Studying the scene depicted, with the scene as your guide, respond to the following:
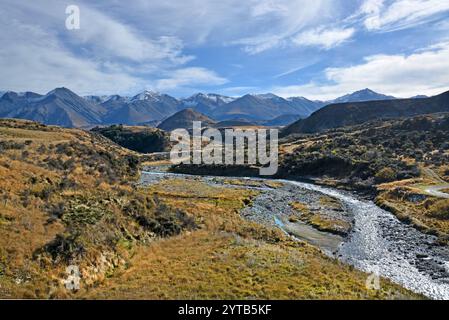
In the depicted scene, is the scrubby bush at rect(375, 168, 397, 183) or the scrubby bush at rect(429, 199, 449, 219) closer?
the scrubby bush at rect(429, 199, 449, 219)

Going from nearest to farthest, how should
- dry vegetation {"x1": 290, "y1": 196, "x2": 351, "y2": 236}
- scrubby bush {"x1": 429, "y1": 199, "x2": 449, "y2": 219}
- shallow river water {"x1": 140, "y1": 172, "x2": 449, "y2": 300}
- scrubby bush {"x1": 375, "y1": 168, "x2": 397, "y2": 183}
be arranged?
shallow river water {"x1": 140, "y1": 172, "x2": 449, "y2": 300}
dry vegetation {"x1": 290, "y1": 196, "x2": 351, "y2": 236}
scrubby bush {"x1": 429, "y1": 199, "x2": 449, "y2": 219}
scrubby bush {"x1": 375, "y1": 168, "x2": 397, "y2": 183}

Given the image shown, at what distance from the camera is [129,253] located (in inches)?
1037

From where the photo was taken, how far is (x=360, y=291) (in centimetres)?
2100

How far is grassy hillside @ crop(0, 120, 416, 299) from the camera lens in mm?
19750

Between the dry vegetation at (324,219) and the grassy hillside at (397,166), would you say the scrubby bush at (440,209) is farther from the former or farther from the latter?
the dry vegetation at (324,219)

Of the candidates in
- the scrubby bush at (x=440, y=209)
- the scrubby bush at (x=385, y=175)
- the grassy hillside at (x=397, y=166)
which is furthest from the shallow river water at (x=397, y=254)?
the scrubby bush at (x=385, y=175)

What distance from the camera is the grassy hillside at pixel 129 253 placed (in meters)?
19.8

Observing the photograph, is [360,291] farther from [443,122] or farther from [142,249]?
[443,122]

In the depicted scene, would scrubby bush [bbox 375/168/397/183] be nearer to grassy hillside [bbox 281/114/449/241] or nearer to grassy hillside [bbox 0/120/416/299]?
grassy hillside [bbox 281/114/449/241]

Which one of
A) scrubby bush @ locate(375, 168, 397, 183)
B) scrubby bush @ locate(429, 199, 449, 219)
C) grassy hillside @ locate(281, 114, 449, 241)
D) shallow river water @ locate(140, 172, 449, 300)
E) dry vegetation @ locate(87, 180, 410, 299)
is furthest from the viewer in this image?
scrubby bush @ locate(375, 168, 397, 183)

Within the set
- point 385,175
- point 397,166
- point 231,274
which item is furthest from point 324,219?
point 397,166

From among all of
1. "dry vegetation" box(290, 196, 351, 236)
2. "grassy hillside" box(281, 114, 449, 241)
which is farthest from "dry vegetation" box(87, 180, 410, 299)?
"grassy hillside" box(281, 114, 449, 241)

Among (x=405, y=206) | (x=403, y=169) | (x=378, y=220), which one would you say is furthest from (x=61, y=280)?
(x=403, y=169)

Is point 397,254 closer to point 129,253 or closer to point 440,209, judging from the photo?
point 440,209
